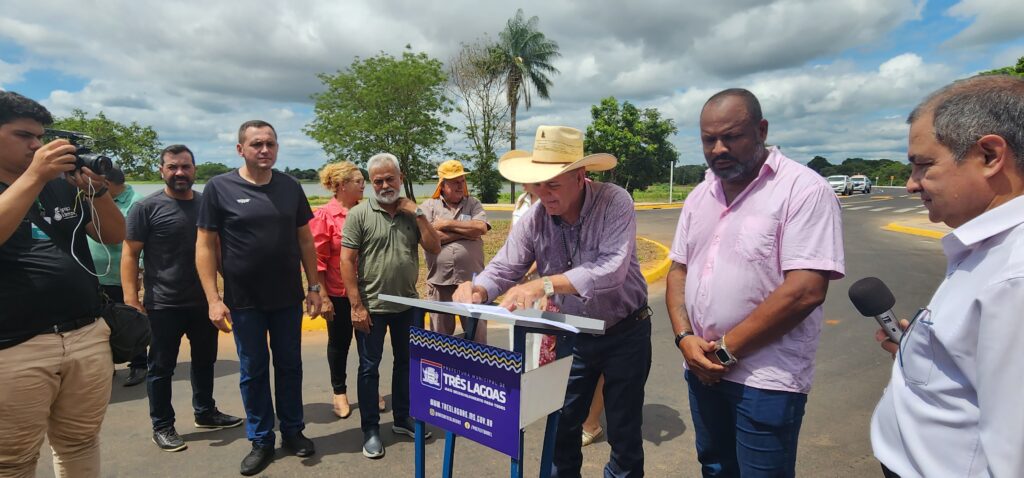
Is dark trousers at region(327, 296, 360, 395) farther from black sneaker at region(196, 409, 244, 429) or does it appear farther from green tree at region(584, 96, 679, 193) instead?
green tree at region(584, 96, 679, 193)

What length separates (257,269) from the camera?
11.1ft

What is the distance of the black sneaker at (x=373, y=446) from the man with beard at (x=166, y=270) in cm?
124

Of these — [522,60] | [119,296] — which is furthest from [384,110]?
[119,296]

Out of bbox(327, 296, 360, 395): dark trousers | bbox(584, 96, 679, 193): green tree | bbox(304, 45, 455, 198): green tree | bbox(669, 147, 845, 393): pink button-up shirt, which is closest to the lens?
bbox(669, 147, 845, 393): pink button-up shirt

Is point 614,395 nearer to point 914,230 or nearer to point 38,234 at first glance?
point 38,234

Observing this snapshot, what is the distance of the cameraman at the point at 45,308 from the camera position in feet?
7.22

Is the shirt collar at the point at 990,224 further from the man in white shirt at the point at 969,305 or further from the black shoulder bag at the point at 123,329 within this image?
the black shoulder bag at the point at 123,329

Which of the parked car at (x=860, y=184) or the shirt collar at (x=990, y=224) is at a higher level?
the parked car at (x=860, y=184)

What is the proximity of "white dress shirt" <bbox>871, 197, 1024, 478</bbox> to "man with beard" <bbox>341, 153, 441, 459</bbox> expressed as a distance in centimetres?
289

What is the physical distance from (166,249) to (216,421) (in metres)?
1.31

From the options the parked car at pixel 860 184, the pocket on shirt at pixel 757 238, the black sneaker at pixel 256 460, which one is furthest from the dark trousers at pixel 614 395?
the parked car at pixel 860 184

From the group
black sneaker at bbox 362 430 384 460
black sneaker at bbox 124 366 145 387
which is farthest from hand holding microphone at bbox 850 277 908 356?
black sneaker at bbox 124 366 145 387

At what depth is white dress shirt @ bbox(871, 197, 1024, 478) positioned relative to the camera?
1.11m

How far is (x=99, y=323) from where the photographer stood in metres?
2.55
